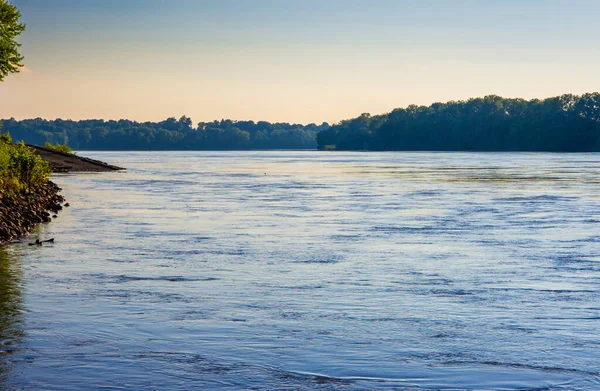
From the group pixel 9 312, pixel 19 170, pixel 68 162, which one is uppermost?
pixel 19 170

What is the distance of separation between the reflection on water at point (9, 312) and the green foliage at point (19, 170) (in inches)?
573

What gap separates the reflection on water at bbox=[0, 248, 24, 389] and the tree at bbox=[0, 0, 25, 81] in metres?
22.4

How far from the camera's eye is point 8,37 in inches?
1666

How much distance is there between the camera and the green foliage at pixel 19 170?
117 ft

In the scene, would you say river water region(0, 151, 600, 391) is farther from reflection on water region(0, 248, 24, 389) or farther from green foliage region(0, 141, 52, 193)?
green foliage region(0, 141, 52, 193)

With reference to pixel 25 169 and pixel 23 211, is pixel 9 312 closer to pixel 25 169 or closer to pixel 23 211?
pixel 23 211

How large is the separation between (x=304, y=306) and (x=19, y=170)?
2808cm

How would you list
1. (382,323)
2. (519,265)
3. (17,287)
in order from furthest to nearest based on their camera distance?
1. (519,265)
2. (17,287)
3. (382,323)

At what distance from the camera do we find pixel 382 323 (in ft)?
46.0

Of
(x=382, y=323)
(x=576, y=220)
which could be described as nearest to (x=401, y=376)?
(x=382, y=323)

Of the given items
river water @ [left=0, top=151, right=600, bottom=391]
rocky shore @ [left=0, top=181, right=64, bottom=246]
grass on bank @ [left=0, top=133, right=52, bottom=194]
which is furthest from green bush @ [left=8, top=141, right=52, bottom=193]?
river water @ [left=0, top=151, right=600, bottom=391]

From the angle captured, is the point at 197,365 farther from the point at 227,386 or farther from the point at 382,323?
the point at 382,323

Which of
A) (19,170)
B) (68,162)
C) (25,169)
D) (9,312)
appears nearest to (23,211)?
(19,170)

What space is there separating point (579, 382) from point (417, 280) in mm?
7573
